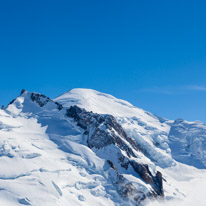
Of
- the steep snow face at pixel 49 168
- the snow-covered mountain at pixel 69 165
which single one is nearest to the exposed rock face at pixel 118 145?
the snow-covered mountain at pixel 69 165

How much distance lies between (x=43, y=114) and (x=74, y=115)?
16.6m

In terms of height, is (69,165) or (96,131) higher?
(96,131)

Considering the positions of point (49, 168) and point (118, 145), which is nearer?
point (49, 168)

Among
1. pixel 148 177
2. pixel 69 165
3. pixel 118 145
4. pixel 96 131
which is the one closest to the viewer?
pixel 69 165

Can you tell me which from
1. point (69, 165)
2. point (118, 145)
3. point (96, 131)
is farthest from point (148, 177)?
point (69, 165)

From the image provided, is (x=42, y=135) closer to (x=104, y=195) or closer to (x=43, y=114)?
(x=43, y=114)

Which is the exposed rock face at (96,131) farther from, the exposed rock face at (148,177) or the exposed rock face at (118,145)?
the exposed rock face at (148,177)

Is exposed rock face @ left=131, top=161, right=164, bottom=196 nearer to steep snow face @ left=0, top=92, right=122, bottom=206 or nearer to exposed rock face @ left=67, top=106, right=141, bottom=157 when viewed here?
exposed rock face @ left=67, top=106, right=141, bottom=157

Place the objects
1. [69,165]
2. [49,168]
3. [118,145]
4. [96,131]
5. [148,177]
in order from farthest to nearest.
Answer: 1. [96,131]
2. [118,145]
3. [148,177]
4. [69,165]
5. [49,168]

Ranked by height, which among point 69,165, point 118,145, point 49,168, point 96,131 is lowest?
point 49,168

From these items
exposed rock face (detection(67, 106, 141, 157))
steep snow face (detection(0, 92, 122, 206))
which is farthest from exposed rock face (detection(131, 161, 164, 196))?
steep snow face (detection(0, 92, 122, 206))

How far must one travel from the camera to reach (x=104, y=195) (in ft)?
447

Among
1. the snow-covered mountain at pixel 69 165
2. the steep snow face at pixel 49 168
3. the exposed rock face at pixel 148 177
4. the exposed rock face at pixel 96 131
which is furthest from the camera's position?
the exposed rock face at pixel 96 131

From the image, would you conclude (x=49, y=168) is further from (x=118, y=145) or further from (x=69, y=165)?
(x=118, y=145)
